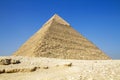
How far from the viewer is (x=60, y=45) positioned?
5259cm

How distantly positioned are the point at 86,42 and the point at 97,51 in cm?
403

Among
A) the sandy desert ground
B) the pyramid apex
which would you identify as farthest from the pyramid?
the sandy desert ground

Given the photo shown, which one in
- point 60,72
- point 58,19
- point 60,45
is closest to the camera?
point 60,72

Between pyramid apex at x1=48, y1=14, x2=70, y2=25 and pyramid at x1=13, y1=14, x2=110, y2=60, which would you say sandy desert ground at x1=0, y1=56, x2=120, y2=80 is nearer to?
pyramid at x1=13, y1=14, x2=110, y2=60

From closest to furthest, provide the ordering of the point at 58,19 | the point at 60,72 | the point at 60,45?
the point at 60,72 < the point at 60,45 < the point at 58,19

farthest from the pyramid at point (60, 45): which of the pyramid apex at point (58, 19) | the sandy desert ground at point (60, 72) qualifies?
the sandy desert ground at point (60, 72)

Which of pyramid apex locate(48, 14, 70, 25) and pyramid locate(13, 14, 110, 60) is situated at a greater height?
pyramid apex locate(48, 14, 70, 25)

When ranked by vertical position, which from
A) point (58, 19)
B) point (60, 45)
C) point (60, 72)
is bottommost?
point (60, 72)

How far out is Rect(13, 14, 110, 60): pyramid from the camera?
4738 cm

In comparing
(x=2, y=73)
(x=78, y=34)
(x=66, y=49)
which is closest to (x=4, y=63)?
(x=2, y=73)

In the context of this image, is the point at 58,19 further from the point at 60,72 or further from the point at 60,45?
the point at 60,72

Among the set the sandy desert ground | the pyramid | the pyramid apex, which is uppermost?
the pyramid apex

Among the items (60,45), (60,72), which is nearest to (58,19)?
(60,45)

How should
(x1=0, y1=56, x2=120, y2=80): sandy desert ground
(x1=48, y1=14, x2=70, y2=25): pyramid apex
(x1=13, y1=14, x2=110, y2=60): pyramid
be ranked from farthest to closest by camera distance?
(x1=48, y1=14, x2=70, y2=25): pyramid apex → (x1=13, y1=14, x2=110, y2=60): pyramid → (x1=0, y1=56, x2=120, y2=80): sandy desert ground
